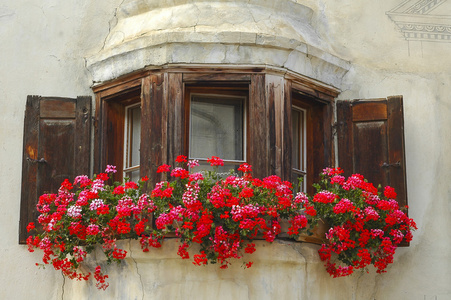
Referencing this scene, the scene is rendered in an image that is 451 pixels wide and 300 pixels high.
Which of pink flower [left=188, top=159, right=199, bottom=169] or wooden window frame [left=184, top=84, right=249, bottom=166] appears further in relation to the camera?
wooden window frame [left=184, top=84, right=249, bottom=166]

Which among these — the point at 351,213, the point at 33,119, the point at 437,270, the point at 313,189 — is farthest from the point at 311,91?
the point at 33,119

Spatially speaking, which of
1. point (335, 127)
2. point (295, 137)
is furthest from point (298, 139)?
point (335, 127)

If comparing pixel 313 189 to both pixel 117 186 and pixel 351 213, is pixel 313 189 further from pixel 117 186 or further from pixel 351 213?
pixel 117 186

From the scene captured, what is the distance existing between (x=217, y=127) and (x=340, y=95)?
1.22m

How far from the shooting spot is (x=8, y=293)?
26.5ft

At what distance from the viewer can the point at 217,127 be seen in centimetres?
832

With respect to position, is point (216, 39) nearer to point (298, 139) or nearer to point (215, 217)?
point (298, 139)

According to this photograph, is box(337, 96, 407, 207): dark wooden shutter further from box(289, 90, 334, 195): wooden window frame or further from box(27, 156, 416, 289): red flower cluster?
box(27, 156, 416, 289): red flower cluster

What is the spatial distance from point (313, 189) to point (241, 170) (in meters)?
0.90

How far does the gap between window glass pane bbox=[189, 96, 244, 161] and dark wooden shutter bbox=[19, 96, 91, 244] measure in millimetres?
948

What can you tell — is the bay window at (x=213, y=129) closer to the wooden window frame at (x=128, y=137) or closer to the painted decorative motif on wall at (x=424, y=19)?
the wooden window frame at (x=128, y=137)

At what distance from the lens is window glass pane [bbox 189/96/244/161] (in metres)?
8.27

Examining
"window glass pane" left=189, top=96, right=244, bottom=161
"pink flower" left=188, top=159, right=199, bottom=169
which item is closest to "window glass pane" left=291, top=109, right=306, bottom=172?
"window glass pane" left=189, top=96, right=244, bottom=161

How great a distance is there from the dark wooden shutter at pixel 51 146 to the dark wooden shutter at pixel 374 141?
7.53 ft
